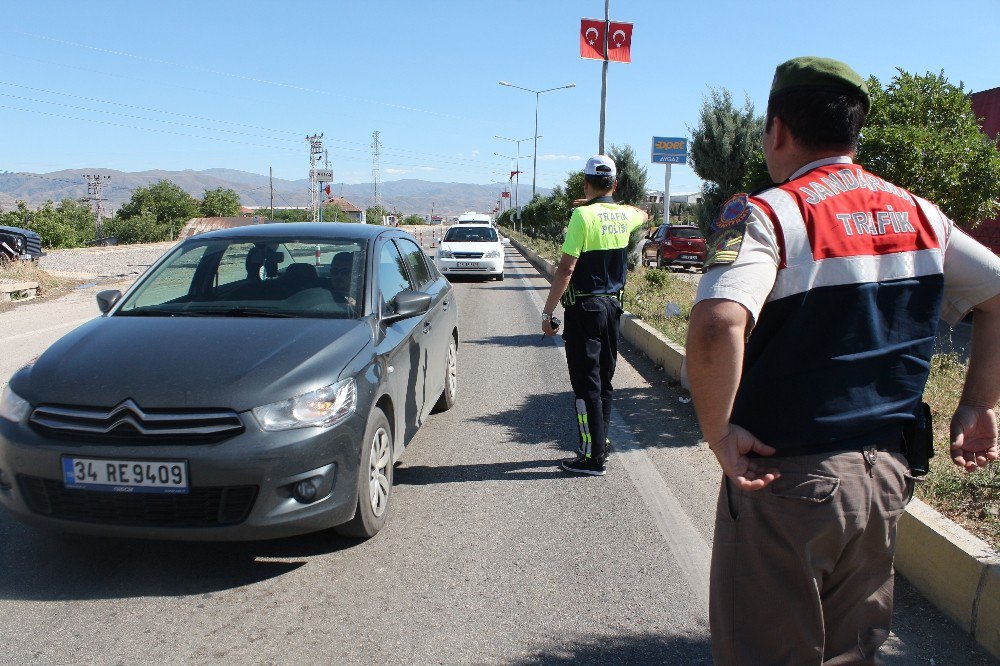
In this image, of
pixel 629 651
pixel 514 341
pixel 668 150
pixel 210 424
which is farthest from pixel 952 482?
pixel 668 150

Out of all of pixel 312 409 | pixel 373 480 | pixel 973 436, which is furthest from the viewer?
pixel 373 480

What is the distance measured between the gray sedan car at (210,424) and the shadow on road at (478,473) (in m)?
0.64

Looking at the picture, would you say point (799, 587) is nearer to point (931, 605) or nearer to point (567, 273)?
point (931, 605)

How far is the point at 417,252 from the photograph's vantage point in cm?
648

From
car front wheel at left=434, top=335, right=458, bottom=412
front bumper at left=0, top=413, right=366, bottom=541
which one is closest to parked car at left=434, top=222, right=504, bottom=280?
car front wheel at left=434, top=335, right=458, bottom=412

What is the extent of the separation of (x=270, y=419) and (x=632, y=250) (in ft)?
52.1

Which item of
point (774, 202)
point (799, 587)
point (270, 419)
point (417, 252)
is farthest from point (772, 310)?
point (417, 252)

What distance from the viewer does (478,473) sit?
5238mm

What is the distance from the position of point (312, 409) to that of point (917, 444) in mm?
2511

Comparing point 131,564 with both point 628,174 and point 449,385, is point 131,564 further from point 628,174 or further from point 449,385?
point 628,174

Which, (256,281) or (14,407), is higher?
(256,281)

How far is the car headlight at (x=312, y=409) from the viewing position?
349 cm

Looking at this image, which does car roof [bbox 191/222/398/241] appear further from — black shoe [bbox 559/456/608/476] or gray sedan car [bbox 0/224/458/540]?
black shoe [bbox 559/456/608/476]

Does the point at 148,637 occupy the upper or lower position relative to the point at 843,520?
lower
